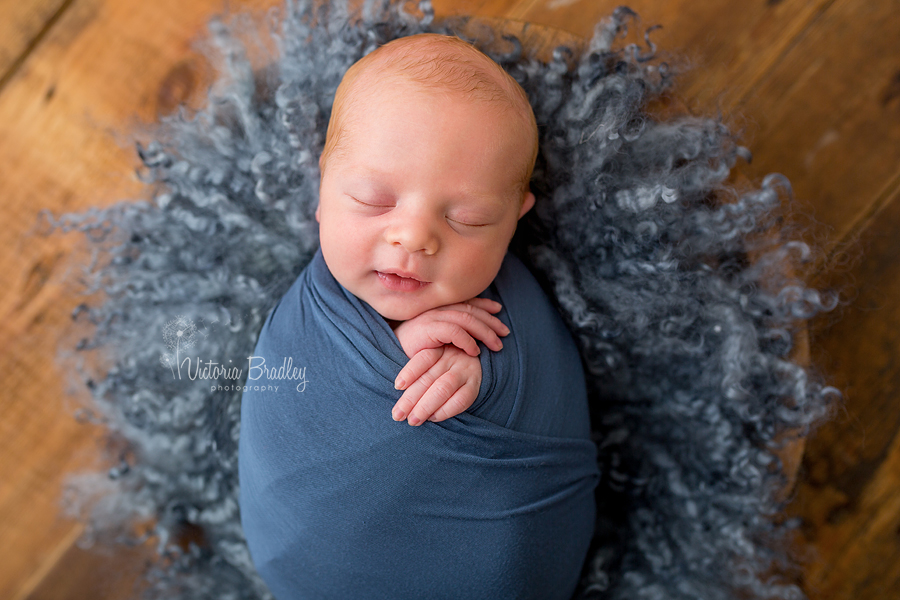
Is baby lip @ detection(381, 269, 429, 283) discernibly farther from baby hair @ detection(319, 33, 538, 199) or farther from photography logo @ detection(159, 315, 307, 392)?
photography logo @ detection(159, 315, 307, 392)

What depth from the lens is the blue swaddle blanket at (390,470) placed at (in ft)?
2.59

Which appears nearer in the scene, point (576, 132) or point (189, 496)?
point (576, 132)

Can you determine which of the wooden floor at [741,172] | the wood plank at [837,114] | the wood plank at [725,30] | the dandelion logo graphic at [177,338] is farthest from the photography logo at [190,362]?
the wood plank at [837,114]

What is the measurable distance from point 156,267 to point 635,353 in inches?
32.0

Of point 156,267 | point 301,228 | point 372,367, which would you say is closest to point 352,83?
point 301,228

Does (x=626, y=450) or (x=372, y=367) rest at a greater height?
(x=372, y=367)

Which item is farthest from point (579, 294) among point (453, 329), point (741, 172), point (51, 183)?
point (51, 183)

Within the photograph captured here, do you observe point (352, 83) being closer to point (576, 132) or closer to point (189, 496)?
point (576, 132)

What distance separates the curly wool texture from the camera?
3.08 ft

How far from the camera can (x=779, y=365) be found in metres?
0.95

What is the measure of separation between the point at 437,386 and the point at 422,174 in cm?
26

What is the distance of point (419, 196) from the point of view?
2.48 ft

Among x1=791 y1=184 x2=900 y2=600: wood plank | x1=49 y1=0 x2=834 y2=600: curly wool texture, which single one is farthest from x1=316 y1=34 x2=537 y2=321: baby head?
x1=791 y1=184 x2=900 y2=600: wood plank

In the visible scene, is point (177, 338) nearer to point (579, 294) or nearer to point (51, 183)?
point (51, 183)
